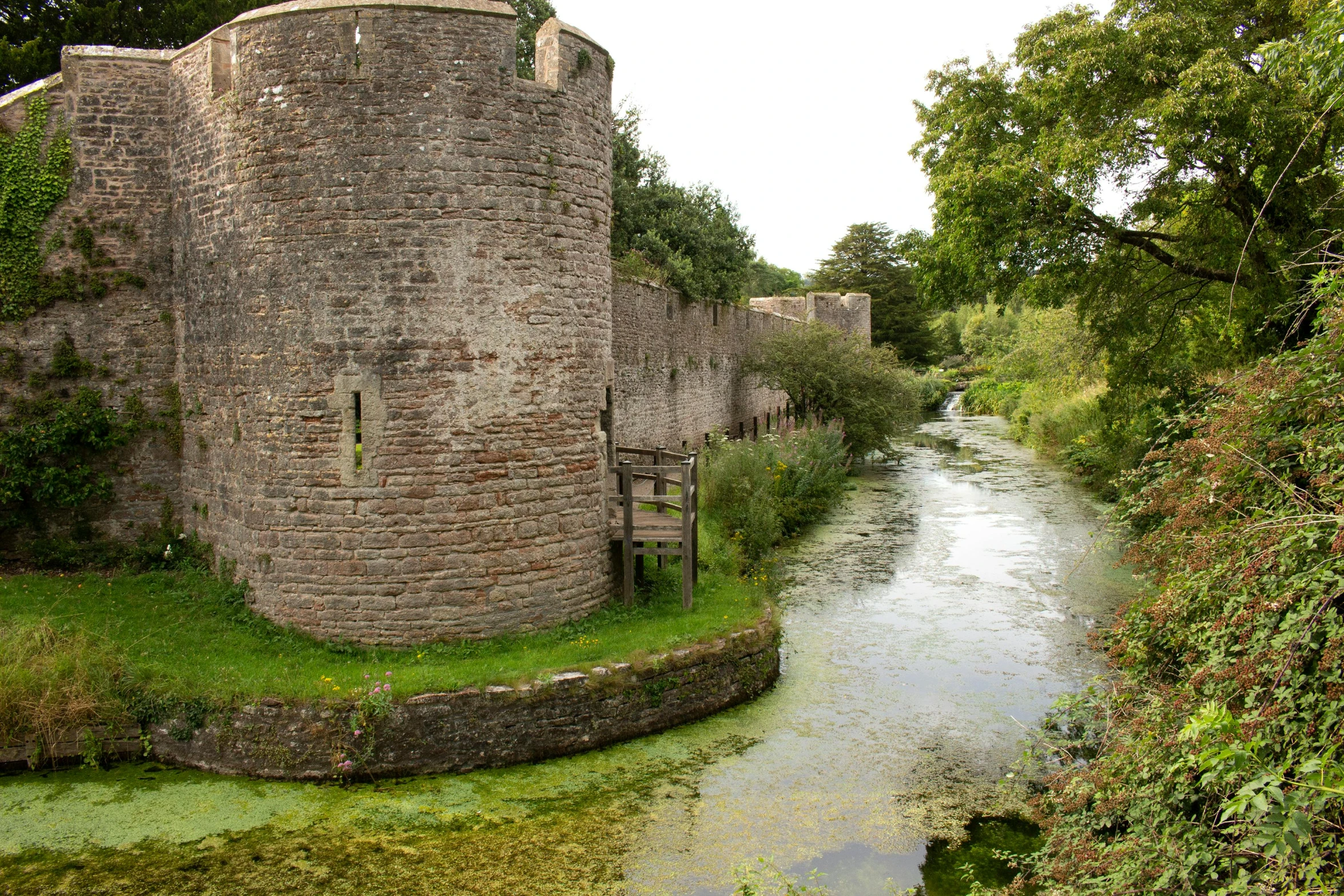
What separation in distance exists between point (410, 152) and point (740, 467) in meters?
8.64

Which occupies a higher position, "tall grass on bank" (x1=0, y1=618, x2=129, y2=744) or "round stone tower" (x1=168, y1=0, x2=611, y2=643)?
"round stone tower" (x1=168, y1=0, x2=611, y2=643)

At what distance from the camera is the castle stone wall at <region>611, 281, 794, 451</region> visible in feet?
46.8

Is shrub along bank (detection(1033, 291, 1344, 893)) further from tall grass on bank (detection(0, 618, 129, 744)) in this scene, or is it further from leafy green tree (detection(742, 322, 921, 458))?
leafy green tree (detection(742, 322, 921, 458))

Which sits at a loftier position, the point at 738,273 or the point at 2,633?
the point at 738,273

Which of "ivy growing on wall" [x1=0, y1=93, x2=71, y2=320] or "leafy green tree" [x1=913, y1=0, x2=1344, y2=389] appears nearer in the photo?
"ivy growing on wall" [x1=0, y1=93, x2=71, y2=320]

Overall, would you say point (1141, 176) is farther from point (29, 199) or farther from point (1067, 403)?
point (1067, 403)

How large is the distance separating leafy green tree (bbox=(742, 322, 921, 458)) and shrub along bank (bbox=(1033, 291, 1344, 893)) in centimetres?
1603

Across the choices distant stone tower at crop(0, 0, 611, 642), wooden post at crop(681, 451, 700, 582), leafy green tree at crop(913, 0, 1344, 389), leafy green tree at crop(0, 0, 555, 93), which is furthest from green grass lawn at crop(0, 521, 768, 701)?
leafy green tree at crop(0, 0, 555, 93)

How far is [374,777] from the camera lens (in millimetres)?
6691

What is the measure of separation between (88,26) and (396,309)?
10.7 meters

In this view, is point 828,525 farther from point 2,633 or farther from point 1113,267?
point 2,633

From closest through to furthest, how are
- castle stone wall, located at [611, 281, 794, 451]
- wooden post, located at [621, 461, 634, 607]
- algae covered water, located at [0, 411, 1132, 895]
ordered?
1. algae covered water, located at [0, 411, 1132, 895]
2. wooden post, located at [621, 461, 634, 607]
3. castle stone wall, located at [611, 281, 794, 451]

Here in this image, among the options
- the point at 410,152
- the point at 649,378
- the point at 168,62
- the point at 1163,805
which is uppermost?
the point at 168,62

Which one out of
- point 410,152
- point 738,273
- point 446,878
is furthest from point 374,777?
point 738,273
